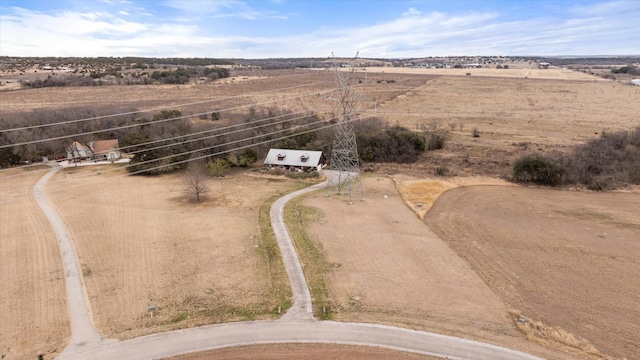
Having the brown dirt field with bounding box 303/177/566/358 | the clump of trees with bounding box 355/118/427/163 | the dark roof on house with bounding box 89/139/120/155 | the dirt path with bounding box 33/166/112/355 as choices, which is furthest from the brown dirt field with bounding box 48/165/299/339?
the clump of trees with bounding box 355/118/427/163

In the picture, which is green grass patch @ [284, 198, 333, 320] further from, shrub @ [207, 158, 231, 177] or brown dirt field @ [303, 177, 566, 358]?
shrub @ [207, 158, 231, 177]

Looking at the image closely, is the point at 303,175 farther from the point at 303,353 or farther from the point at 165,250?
the point at 303,353

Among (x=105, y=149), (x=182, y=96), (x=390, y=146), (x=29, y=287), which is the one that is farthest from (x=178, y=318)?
(x=182, y=96)

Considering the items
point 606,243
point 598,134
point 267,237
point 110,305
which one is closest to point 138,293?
point 110,305

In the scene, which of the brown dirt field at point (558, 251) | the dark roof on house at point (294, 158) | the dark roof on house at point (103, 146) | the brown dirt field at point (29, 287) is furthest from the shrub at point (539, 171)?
the dark roof on house at point (103, 146)

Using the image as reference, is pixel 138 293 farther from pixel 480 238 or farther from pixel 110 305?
pixel 480 238
